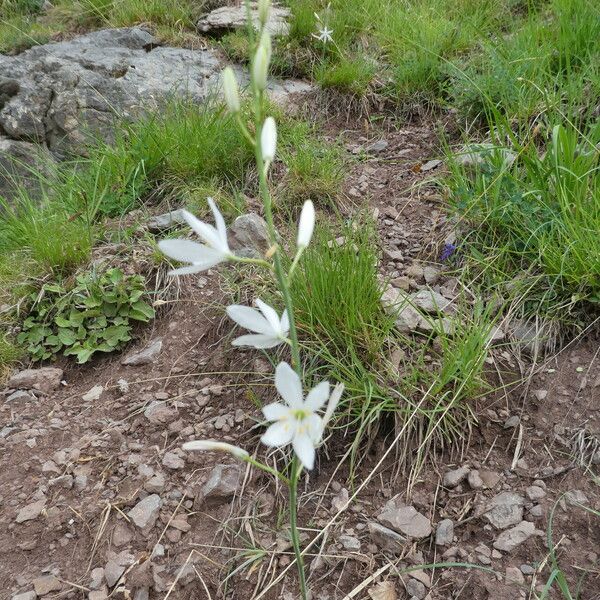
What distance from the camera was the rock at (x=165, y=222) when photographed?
9.72 ft

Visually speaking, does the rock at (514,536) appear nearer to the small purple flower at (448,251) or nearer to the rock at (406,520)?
the rock at (406,520)

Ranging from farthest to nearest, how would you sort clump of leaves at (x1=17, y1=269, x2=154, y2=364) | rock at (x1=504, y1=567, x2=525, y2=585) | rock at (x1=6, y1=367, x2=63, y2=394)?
clump of leaves at (x1=17, y1=269, x2=154, y2=364), rock at (x1=6, y1=367, x2=63, y2=394), rock at (x1=504, y1=567, x2=525, y2=585)

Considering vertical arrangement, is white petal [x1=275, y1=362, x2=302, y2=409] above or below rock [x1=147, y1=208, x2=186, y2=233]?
above

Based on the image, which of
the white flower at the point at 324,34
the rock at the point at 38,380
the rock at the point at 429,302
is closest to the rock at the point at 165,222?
the rock at the point at 38,380

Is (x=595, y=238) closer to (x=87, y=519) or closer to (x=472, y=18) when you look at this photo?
(x=87, y=519)

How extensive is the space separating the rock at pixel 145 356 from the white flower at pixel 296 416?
1.47 meters

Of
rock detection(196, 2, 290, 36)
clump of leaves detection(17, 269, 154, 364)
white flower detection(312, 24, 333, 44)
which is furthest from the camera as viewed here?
rock detection(196, 2, 290, 36)

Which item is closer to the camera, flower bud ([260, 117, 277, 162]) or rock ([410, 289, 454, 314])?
flower bud ([260, 117, 277, 162])

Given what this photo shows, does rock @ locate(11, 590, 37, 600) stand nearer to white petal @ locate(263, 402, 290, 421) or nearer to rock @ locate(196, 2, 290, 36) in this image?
white petal @ locate(263, 402, 290, 421)

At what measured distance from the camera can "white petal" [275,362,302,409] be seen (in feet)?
3.39

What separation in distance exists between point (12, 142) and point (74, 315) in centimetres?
178

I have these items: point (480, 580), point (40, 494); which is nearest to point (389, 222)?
point (480, 580)

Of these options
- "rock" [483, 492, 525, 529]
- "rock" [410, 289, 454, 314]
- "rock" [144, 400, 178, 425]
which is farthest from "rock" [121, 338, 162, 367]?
"rock" [483, 492, 525, 529]

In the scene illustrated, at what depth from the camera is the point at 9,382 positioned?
8.13 feet
